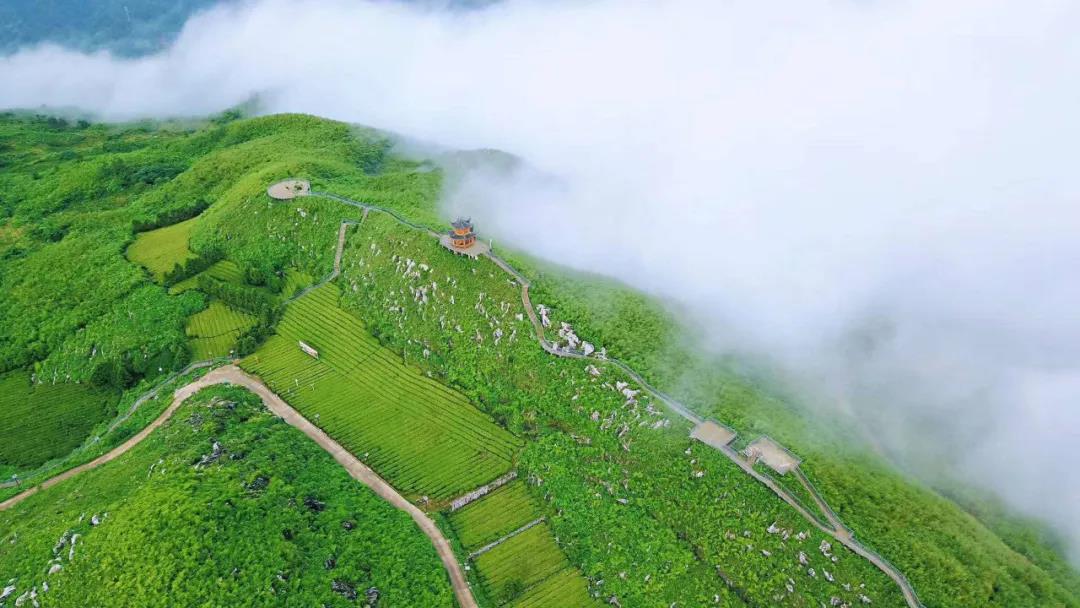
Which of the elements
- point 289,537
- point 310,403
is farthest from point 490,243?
point 289,537

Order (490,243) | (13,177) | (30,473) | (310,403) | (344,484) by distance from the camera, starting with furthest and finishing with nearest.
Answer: (13,177) < (490,243) < (310,403) < (30,473) < (344,484)

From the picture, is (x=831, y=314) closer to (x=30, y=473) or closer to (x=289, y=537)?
(x=289, y=537)

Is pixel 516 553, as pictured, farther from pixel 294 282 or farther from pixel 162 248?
pixel 162 248

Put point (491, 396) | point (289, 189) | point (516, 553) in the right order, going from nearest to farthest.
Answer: point (516, 553) < point (491, 396) < point (289, 189)

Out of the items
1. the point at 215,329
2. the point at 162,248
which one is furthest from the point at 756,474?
the point at 162,248

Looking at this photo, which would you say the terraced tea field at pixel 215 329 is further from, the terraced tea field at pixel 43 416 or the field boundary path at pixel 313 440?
the terraced tea field at pixel 43 416

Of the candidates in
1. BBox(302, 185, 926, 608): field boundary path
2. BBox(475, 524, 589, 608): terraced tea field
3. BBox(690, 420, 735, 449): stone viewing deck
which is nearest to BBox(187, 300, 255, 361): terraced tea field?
BBox(302, 185, 926, 608): field boundary path
